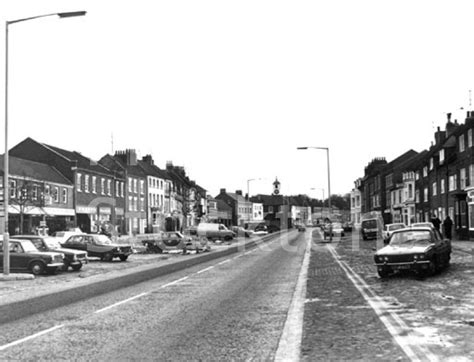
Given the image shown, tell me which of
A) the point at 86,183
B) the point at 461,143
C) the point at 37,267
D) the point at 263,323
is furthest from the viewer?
the point at 86,183

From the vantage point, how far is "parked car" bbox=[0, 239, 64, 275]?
21578mm

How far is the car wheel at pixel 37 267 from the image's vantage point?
21566 mm

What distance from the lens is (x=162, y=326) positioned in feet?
31.6

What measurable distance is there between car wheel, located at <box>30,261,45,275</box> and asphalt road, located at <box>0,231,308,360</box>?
23.4ft

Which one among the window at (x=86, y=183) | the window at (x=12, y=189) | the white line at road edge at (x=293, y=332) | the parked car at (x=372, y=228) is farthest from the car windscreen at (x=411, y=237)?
the window at (x=86, y=183)

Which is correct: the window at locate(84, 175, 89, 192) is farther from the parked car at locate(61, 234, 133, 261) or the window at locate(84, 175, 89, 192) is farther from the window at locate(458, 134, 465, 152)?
the window at locate(458, 134, 465, 152)

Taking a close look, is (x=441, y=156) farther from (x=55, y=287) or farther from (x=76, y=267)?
(x=55, y=287)

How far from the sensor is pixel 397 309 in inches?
429

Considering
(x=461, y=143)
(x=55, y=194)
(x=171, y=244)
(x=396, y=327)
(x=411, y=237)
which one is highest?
(x=461, y=143)

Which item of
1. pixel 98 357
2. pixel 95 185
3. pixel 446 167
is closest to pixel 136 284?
pixel 98 357

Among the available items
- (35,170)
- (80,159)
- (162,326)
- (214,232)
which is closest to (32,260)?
(162,326)

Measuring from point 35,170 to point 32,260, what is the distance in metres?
31.4

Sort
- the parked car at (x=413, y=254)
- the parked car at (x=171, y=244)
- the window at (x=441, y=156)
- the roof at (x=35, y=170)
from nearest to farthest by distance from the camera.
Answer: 1. the parked car at (x=413, y=254)
2. the parked car at (x=171, y=244)
3. the roof at (x=35, y=170)
4. the window at (x=441, y=156)

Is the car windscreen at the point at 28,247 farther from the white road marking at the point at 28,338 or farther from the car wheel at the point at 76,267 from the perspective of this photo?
the white road marking at the point at 28,338
